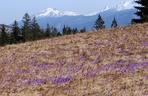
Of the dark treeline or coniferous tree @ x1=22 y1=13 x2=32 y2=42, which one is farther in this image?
coniferous tree @ x1=22 y1=13 x2=32 y2=42

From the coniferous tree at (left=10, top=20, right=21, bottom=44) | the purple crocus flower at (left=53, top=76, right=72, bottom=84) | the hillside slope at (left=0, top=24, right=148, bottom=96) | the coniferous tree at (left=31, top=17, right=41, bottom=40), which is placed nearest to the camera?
the hillside slope at (left=0, top=24, right=148, bottom=96)

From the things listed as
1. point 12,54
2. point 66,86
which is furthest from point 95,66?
point 12,54

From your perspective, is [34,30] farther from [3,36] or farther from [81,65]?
[81,65]

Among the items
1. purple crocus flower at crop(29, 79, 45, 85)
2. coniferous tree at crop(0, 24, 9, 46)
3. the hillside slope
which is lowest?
coniferous tree at crop(0, 24, 9, 46)

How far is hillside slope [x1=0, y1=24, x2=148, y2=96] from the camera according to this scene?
19.8 meters

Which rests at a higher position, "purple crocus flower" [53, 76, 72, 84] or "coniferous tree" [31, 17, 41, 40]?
"purple crocus flower" [53, 76, 72, 84]

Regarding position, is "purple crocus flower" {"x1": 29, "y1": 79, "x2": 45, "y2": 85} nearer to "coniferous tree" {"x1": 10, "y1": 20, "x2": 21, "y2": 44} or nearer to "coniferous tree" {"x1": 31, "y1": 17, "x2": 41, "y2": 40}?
"coniferous tree" {"x1": 10, "y1": 20, "x2": 21, "y2": 44}

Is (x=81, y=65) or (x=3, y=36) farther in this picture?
(x=3, y=36)

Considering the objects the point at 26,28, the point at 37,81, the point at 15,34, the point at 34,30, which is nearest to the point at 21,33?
the point at 26,28

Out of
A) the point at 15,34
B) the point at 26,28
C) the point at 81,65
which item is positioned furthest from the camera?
the point at 26,28

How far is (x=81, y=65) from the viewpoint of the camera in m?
24.5

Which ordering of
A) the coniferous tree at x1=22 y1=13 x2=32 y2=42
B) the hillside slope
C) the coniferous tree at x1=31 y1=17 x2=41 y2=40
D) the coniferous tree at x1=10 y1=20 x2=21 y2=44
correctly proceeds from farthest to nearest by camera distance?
the coniferous tree at x1=31 y1=17 x2=41 y2=40
the coniferous tree at x1=22 y1=13 x2=32 y2=42
the coniferous tree at x1=10 y1=20 x2=21 y2=44
the hillside slope

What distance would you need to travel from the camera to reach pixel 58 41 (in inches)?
1270

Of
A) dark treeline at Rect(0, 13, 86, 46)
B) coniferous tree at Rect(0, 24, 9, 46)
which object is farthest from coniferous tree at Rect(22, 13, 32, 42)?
coniferous tree at Rect(0, 24, 9, 46)
